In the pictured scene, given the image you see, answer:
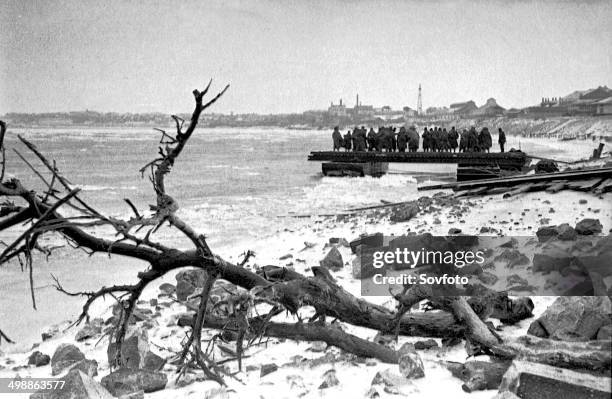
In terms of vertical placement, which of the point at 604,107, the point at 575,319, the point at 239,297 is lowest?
the point at 575,319

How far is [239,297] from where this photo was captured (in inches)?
114

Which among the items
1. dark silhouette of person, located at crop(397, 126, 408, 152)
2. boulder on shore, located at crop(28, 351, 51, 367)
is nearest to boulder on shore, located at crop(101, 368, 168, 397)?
boulder on shore, located at crop(28, 351, 51, 367)

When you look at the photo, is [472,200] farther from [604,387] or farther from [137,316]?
[604,387]

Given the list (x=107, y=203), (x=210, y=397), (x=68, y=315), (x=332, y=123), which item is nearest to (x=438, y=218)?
(x=68, y=315)

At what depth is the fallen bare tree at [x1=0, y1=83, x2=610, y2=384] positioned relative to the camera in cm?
238

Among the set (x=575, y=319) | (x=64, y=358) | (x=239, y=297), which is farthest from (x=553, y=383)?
(x=64, y=358)

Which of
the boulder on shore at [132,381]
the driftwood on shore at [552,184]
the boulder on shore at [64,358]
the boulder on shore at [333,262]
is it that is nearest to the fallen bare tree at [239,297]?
the boulder on shore at [132,381]

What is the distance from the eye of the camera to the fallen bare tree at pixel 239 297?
238 centimetres

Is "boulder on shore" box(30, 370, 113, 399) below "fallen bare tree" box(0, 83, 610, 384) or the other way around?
below

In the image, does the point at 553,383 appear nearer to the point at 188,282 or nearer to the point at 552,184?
the point at 188,282

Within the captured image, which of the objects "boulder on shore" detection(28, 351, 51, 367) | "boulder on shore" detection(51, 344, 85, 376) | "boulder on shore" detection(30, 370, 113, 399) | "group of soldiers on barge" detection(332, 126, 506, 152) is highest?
"group of soldiers on barge" detection(332, 126, 506, 152)

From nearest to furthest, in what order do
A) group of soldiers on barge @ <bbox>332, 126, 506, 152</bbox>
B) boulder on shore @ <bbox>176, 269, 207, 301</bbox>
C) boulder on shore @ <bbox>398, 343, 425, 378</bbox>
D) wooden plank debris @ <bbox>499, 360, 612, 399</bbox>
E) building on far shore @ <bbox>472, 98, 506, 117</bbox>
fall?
wooden plank debris @ <bbox>499, 360, 612, 399</bbox> < boulder on shore @ <bbox>398, 343, 425, 378</bbox> < boulder on shore @ <bbox>176, 269, 207, 301</bbox> < group of soldiers on barge @ <bbox>332, 126, 506, 152</bbox> < building on far shore @ <bbox>472, 98, 506, 117</bbox>

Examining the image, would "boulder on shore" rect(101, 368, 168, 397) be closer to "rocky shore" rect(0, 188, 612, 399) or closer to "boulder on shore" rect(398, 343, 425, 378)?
"rocky shore" rect(0, 188, 612, 399)

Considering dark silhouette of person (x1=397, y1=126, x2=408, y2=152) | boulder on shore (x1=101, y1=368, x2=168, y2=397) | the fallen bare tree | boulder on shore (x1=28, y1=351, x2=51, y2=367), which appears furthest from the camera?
dark silhouette of person (x1=397, y1=126, x2=408, y2=152)
